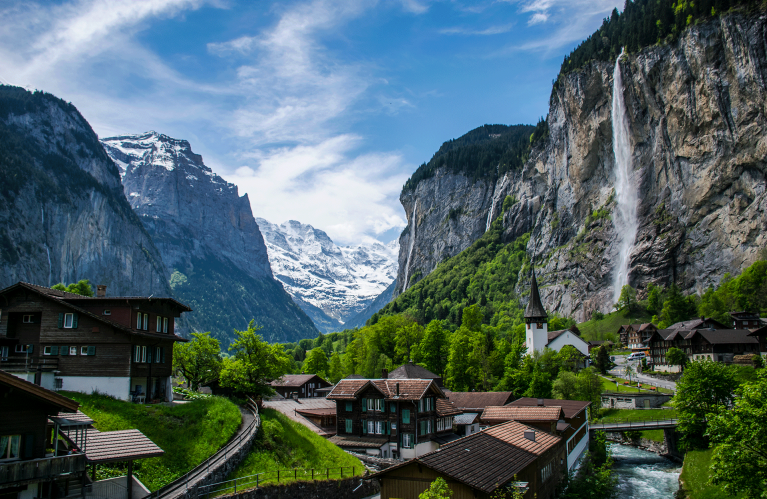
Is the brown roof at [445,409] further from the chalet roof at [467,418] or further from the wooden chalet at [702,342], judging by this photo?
the wooden chalet at [702,342]

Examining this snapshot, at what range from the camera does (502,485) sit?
28.0 meters

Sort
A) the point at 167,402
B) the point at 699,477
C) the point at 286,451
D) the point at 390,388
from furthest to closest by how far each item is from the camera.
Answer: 1. the point at 390,388
2. the point at 699,477
3. the point at 167,402
4. the point at 286,451

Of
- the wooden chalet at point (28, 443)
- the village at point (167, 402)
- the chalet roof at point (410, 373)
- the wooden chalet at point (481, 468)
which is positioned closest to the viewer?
the wooden chalet at point (28, 443)

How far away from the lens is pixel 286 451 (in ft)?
135

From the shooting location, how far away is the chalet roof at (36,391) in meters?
19.4

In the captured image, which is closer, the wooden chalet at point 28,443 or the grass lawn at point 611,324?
the wooden chalet at point 28,443

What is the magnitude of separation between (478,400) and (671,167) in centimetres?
9708

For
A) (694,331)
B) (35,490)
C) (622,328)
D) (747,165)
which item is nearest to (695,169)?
(747,165)

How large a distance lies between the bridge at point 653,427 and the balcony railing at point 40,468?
59664mm

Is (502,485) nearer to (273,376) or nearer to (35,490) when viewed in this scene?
(35,490)

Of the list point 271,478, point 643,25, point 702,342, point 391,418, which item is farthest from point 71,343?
point 643,25

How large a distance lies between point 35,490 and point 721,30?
14602 cm

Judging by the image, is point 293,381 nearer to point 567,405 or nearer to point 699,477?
point 567,405

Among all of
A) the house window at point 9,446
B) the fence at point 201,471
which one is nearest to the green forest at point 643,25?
the fence at point 201,471
